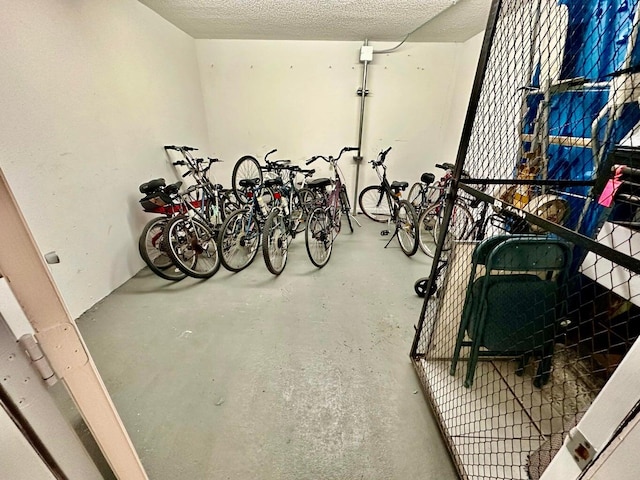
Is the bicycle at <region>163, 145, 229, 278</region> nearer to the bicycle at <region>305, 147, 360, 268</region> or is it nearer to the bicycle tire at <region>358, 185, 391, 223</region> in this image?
the bicycle at <region>305, 147, 360, 268</region>

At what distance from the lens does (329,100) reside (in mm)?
3902

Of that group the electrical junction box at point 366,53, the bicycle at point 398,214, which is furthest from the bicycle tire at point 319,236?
the electrical junction box at point 366,53

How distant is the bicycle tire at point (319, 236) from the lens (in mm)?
2768

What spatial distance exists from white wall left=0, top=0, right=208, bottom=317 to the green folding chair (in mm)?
2648

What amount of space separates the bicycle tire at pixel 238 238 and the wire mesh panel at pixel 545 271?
1840 mm

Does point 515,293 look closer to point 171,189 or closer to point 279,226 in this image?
point 279,226

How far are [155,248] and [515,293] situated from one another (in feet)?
9.26

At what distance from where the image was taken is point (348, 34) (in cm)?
335

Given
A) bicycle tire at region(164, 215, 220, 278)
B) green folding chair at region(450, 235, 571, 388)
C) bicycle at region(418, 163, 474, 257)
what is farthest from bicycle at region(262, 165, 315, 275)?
green folding chair at region(450, 235, 571, 388)

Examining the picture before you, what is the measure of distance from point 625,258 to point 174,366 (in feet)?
6.66

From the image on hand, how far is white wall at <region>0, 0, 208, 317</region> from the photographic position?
1644mm

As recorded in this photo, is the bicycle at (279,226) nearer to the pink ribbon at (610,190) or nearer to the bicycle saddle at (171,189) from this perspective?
the bicycle saddle at (171,189)

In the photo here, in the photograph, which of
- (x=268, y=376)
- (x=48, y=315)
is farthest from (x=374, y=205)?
(x=48, y=315)

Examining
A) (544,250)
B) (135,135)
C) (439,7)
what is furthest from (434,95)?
(135,135)
